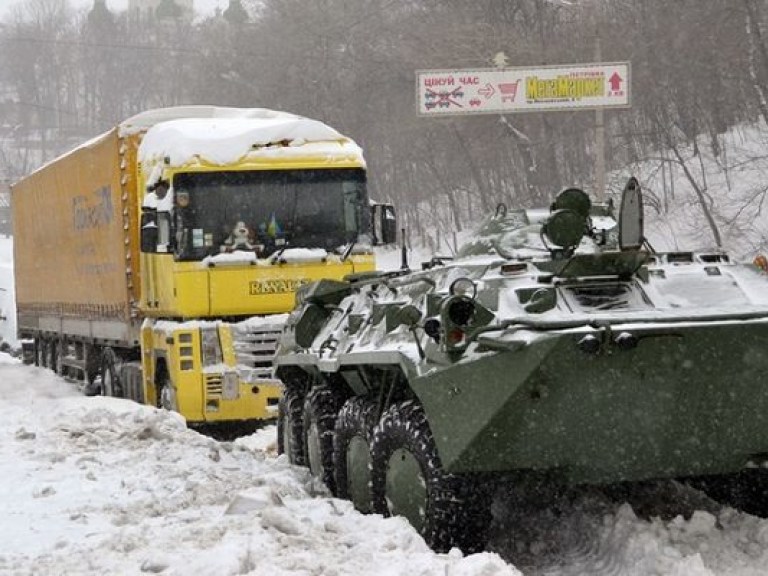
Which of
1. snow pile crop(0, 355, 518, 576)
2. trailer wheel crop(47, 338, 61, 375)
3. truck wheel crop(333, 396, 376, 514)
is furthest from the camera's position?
trailer wheel crop(47, 338, 61, 375)

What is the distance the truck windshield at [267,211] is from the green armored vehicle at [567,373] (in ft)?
19.9

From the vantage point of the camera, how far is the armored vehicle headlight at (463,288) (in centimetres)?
689

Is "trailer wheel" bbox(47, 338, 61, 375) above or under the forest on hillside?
under

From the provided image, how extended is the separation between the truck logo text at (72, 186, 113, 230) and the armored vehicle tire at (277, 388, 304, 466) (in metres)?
6.01

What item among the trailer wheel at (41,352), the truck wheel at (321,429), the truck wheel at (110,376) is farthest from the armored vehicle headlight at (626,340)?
the trailer wheel at (41,352)

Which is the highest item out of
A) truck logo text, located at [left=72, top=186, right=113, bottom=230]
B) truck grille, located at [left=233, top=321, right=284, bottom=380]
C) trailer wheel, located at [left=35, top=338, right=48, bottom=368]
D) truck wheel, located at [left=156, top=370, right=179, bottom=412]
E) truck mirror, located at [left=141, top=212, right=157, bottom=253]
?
truck logo text, located at [left=72, top=186, right=113, bottom=230]

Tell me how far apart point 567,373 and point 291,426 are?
465cm

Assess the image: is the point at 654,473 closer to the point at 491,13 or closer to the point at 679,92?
the point at 679,92

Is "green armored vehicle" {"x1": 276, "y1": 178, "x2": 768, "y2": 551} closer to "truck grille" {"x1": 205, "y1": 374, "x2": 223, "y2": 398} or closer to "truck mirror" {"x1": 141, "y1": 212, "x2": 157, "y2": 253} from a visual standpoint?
"truck grille" {"x1": 205, "y1": 374, "x2": 223, "y2": 398}

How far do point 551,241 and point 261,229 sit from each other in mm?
6838

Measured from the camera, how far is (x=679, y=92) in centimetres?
2992

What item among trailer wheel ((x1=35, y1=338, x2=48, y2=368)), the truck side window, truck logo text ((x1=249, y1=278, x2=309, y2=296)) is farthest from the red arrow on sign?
the truck side window

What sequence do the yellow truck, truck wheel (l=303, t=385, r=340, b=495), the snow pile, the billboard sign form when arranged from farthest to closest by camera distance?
the billboard sign, the yellow truck, truck wheel (l=303, t=385, r=340, b=495), the snow pile

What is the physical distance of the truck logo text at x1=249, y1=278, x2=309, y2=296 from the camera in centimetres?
1377
